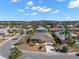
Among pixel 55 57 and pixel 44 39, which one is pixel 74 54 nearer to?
pixel 55 57

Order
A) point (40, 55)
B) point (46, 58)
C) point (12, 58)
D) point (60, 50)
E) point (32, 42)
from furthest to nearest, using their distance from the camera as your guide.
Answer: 1. point (32, 42)
2. point (60, 50)
3. point (40, 55)
4. point (46, 58)
5. point (12, 58)

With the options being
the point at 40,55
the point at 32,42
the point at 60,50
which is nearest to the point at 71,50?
the point at 60,50

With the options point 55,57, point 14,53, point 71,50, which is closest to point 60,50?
point 71,50

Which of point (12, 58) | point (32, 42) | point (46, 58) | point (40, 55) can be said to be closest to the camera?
point (12, 58)

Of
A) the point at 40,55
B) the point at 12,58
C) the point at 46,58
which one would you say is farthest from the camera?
the point at 40,55

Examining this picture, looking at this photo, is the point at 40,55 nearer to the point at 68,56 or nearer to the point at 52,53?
the point at 52,53

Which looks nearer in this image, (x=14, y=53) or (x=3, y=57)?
(x=14, y=53)

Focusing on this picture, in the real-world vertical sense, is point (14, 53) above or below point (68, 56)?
above

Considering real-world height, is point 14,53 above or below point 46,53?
above

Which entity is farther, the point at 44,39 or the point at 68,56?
the point at 44,39
